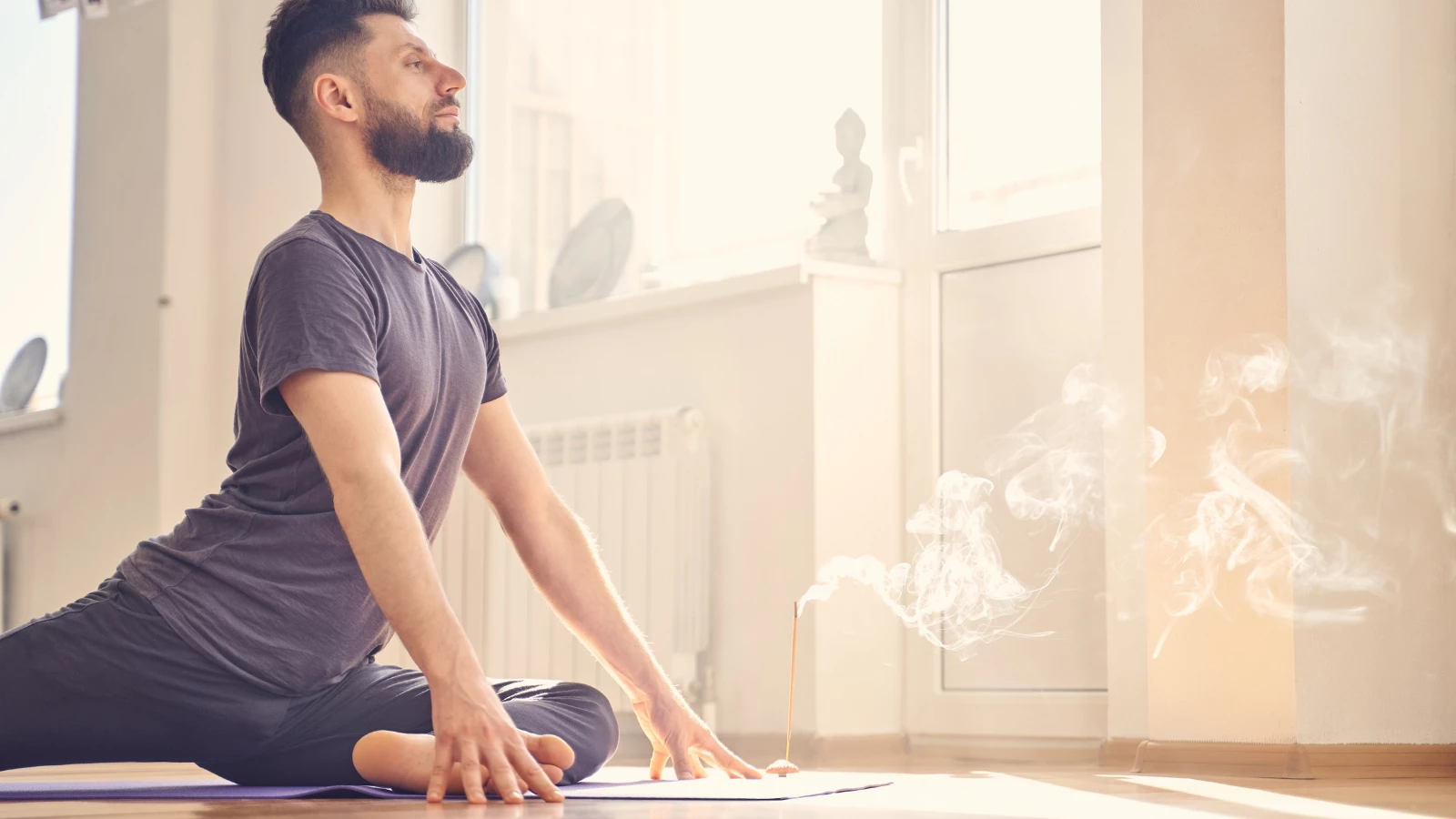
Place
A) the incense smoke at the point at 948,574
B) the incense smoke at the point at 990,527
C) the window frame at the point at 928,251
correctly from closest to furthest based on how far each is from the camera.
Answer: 1. the incense smoke at the point at 990,527
2. the window frame at the point at 928,251
3. the incense smoke at the point at 948,574

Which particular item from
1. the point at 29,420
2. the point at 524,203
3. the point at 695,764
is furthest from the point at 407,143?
the point at 29,420

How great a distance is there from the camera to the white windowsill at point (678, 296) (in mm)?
3207

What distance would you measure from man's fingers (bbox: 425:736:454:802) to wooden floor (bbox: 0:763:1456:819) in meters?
0.02

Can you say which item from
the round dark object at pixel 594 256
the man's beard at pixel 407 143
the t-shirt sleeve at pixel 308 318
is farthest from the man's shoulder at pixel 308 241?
the round dark object at pixel 594 256

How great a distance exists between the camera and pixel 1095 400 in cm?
287

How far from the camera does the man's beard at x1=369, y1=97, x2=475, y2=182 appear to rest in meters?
1.77

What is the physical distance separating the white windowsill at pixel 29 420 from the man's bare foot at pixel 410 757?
146 inches

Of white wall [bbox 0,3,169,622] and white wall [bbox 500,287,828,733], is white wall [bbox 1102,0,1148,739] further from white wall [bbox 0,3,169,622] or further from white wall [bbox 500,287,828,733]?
white wall [bbox 0,3,169,622]

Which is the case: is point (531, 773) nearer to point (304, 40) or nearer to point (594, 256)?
point (304, 40)

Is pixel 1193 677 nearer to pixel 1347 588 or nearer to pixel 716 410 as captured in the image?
pixel 1347 588

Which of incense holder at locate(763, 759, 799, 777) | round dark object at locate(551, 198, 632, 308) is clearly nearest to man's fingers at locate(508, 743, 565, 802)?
incense holder at locate(763, 759, 799, 777)

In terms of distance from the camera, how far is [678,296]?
3.56 meters

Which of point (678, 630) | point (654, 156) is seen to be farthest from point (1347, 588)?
point (654, 156)

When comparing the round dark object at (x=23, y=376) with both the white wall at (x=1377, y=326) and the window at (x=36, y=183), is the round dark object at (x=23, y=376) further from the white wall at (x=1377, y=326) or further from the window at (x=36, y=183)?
the white wall at (x=1377, y=326)
